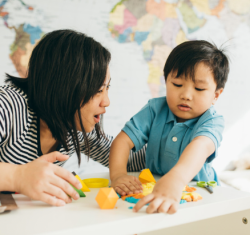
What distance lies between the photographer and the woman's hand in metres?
0.46

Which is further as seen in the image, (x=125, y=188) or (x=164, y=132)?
(x=164, y=132)

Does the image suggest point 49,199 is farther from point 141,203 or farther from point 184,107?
point 184,107

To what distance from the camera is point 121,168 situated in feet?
2.37

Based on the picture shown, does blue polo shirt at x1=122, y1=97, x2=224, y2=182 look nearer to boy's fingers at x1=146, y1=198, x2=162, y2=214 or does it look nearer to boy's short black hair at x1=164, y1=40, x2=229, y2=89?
boy's short black hair at x1=164, y1=40, x2=229, y2=89

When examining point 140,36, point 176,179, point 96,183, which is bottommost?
point 96,183

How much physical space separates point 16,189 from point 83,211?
0.13 m

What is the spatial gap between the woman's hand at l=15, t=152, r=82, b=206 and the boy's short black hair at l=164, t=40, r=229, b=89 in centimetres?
46

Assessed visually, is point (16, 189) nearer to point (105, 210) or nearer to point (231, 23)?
point (105, 210)

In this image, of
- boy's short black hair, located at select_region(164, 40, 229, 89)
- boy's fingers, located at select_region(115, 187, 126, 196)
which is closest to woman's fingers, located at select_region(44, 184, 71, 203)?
boy's fingers, located at select_region(115, 187, 126, 196)

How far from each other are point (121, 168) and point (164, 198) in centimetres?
28

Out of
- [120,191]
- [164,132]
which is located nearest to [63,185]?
[120,191]

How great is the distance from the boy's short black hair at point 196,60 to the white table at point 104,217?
355mm

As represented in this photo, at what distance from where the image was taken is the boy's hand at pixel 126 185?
0.56 metres

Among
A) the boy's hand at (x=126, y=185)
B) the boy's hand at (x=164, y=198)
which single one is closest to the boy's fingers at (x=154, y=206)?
the boy's hand at (x=164, y=198)
